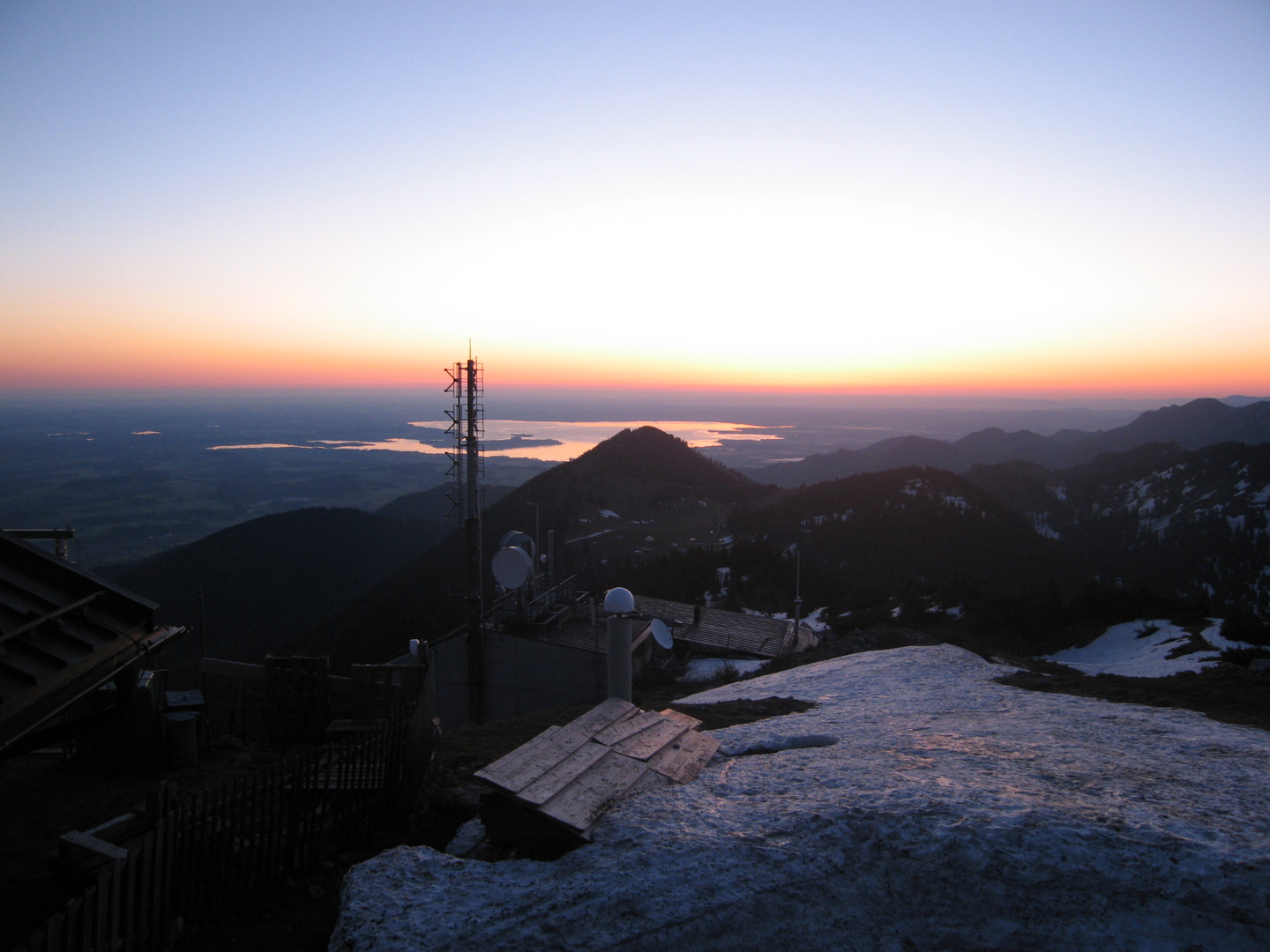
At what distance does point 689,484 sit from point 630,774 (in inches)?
2378

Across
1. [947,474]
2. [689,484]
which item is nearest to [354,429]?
[689,484]

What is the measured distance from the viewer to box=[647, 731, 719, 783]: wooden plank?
20.4 feet

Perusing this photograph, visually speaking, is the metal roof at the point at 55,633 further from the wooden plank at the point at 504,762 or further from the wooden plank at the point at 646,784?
the wooden plank at the point at 646,784

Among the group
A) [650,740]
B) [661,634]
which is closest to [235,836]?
[650,740]

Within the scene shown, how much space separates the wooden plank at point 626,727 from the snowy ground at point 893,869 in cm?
86

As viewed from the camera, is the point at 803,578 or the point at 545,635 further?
the point at 803,578

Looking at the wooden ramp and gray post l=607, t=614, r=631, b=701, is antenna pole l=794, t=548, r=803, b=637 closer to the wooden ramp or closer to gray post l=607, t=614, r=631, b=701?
gray post l=607, t=614, r=631, b=701

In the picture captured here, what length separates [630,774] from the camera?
596cm

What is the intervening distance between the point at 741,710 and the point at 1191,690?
18.8 ft

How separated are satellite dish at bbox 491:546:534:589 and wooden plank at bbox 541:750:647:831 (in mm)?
11311

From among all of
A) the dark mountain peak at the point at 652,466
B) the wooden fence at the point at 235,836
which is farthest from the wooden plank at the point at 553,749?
the dark mountain peak at the point at 652,466

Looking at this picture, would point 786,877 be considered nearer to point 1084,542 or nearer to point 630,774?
point 630,774

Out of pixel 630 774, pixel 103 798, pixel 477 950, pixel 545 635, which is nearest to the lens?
pixel 477 950

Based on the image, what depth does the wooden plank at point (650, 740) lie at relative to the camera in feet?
20.9
